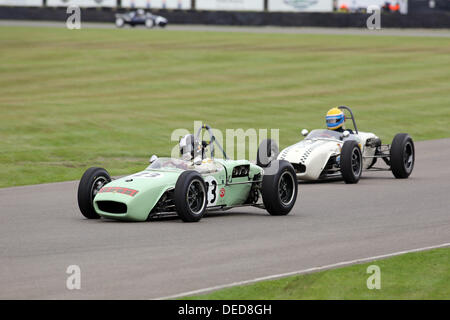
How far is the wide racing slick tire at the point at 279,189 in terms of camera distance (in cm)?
1246

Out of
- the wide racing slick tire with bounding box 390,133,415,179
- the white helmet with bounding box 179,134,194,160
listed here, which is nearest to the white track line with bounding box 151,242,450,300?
the white helmet with bounding box 179,134,194,160

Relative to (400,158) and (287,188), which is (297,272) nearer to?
(287,188)

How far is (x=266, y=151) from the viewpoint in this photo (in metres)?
15.8

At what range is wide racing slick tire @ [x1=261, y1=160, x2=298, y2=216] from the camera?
491 inches

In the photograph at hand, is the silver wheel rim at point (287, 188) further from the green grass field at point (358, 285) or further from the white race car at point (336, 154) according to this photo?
the green grass field at point (358, 285)

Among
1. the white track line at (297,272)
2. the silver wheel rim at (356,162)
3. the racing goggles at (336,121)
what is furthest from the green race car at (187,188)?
the racing goggles at (336,121)

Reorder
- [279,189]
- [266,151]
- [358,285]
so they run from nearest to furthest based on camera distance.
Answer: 1. [358,285]
2. [279,189]
3. [266,151]

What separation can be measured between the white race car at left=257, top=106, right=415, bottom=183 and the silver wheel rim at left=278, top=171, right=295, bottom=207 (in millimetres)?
2349

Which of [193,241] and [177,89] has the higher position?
[177,89]

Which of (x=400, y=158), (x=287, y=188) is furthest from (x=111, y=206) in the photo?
(x=400, y=158)

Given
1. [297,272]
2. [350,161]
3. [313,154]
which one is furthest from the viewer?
[313,154]

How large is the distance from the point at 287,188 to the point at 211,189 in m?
1.27
